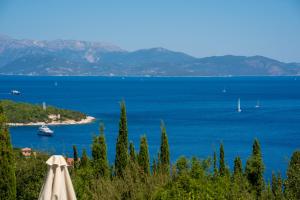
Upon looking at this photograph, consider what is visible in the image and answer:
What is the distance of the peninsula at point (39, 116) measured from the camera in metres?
65.6

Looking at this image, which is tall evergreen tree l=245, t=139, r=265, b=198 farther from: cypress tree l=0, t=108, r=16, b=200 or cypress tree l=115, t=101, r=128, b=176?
cypress tree l=0, t=108, r=16, b=200

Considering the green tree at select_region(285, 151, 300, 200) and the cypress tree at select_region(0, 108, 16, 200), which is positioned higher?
the cypress tree at select_region(0, 108, 16, 200)

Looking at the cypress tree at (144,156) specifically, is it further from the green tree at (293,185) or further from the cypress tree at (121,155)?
the green tree at (293,185)

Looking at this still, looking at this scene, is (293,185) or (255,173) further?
(255,173)

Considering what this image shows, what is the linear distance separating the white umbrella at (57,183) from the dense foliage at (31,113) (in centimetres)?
5847

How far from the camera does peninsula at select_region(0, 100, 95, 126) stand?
2584 inches

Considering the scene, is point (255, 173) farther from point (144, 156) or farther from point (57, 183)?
point (57, 183)

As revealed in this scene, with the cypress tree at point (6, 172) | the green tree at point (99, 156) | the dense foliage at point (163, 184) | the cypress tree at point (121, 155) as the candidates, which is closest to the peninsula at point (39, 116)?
the cypress tree at point (121, 155)

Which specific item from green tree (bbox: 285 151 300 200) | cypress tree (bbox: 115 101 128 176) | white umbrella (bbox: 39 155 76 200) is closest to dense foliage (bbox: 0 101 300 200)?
green tree (bbox: 285 151 300 200)

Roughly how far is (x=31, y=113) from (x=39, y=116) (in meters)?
→ 1.17

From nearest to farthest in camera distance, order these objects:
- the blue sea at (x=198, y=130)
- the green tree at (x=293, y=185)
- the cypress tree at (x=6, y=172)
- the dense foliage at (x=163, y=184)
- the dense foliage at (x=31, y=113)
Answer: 1. the dense foliage at (x=163, y=184)
2. the cypress tree at (x=6, y=172)
3. the green tree at (x=293, y=185)
4. the blue sea at (x=198, y=130)
5. the dense foliage at (x=31, y=113)

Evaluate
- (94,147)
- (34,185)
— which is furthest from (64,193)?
(94,147)

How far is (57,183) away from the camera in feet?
26.5

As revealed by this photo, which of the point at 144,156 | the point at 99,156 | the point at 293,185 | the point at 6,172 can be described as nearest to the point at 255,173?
the point at 144,156
